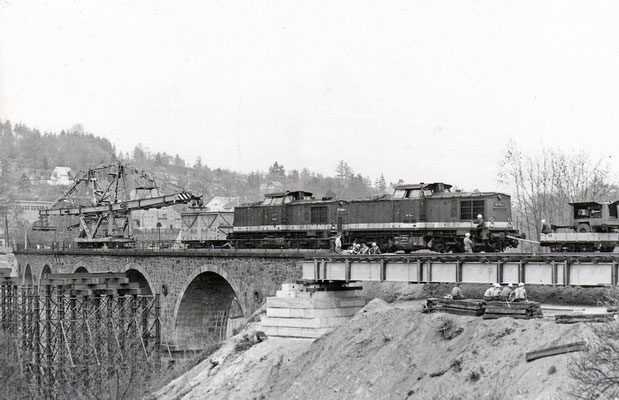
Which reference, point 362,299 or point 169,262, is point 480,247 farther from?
point 169,262

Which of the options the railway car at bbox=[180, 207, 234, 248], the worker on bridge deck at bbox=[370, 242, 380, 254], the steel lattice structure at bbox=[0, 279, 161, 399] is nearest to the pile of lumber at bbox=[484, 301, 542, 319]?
the worker on bridge deck at bbox=[370, 242, 380, 254]

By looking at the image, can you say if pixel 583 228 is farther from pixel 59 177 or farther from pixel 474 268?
pixel 59 177

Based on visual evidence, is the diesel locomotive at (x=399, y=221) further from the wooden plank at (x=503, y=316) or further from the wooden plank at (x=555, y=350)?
the wooden plank at (x=555, y=350)

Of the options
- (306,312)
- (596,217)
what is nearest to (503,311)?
(306,312)

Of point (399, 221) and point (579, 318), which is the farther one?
point (399, 221)

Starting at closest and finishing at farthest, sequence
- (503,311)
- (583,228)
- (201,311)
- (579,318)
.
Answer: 1. (579,318)
2. (503,311)
3. (583,228)
4. (201,311)

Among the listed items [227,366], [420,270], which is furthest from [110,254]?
[420,270]

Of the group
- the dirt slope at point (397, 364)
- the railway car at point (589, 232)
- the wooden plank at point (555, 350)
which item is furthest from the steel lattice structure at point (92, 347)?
the wooden plank at point (555, 350)

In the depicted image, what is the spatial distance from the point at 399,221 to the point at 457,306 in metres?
11.0

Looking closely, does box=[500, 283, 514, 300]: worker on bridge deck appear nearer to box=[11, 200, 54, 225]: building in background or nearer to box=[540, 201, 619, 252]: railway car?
box=[540, 201, 619, 252]: railway car

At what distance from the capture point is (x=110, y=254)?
45906 millimetres

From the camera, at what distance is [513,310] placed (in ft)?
60.6

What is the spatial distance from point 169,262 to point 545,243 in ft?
67.0

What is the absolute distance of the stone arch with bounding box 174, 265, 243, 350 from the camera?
3794cm
